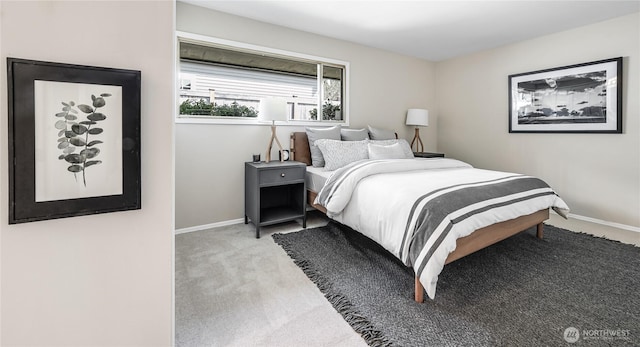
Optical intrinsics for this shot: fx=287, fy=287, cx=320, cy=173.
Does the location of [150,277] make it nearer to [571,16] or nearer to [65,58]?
[65,58]

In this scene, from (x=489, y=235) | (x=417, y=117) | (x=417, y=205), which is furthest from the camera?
(x=417, y=117)

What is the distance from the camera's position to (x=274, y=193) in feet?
11.1

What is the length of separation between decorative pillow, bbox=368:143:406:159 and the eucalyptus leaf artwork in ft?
8.77

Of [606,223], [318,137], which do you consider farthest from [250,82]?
[606,223]

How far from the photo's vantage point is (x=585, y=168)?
11.1 feet

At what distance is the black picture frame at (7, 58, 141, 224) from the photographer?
92cm

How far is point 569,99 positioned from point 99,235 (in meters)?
4.62

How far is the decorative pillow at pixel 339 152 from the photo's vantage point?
A: 3.10m

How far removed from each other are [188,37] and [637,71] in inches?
182

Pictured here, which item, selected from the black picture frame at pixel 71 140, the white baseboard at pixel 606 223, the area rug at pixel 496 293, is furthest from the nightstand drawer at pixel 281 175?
the white baseboard at pixel 606 223

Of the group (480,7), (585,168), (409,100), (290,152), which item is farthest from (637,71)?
(290,152)

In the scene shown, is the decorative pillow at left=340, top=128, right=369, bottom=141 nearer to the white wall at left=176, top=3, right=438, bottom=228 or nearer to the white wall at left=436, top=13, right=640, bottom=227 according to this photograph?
the white wall at left=176, top=3, right=438, bottom=228

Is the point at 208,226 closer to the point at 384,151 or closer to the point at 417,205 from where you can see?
the point at 384,151

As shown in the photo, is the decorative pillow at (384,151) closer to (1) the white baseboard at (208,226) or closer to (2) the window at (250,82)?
(2) the window at (250,82)
